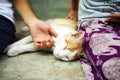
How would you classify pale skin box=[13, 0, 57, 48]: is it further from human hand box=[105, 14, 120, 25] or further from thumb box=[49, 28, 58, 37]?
human hand box=[105, 14, 120, 25]

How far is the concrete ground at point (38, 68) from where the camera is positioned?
43.6 inches

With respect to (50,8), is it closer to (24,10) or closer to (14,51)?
(24,10)

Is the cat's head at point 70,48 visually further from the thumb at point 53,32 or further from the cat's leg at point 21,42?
the cat's leg at point 21,42

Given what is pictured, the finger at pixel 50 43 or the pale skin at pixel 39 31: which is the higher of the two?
the pale skin at pixel 39 31

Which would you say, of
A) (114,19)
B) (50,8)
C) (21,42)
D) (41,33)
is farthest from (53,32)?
(50,8)

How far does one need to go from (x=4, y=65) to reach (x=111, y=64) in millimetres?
504

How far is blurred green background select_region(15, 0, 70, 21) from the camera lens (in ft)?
5.53

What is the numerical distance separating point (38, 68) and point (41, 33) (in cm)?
20

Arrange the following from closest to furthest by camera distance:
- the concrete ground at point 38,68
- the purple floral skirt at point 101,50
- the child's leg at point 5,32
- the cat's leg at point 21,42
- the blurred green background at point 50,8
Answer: the purple floral skirt at point 101,50, the concrete ground at point 38,68, the child's leg at point 5,32, the cat's leg at point 21,42, the blurred green background at point 50,8

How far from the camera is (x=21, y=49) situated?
129 cm

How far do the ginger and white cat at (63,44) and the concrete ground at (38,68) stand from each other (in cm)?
3

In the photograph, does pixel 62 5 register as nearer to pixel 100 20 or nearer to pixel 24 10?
pixel 24 10

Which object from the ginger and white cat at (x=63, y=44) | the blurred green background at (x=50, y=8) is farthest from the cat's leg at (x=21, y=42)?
the blurred green background at (x=50, y=8)

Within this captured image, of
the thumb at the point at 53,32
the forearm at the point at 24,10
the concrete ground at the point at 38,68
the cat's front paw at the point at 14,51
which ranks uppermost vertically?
the forearm at the point at 24,10
